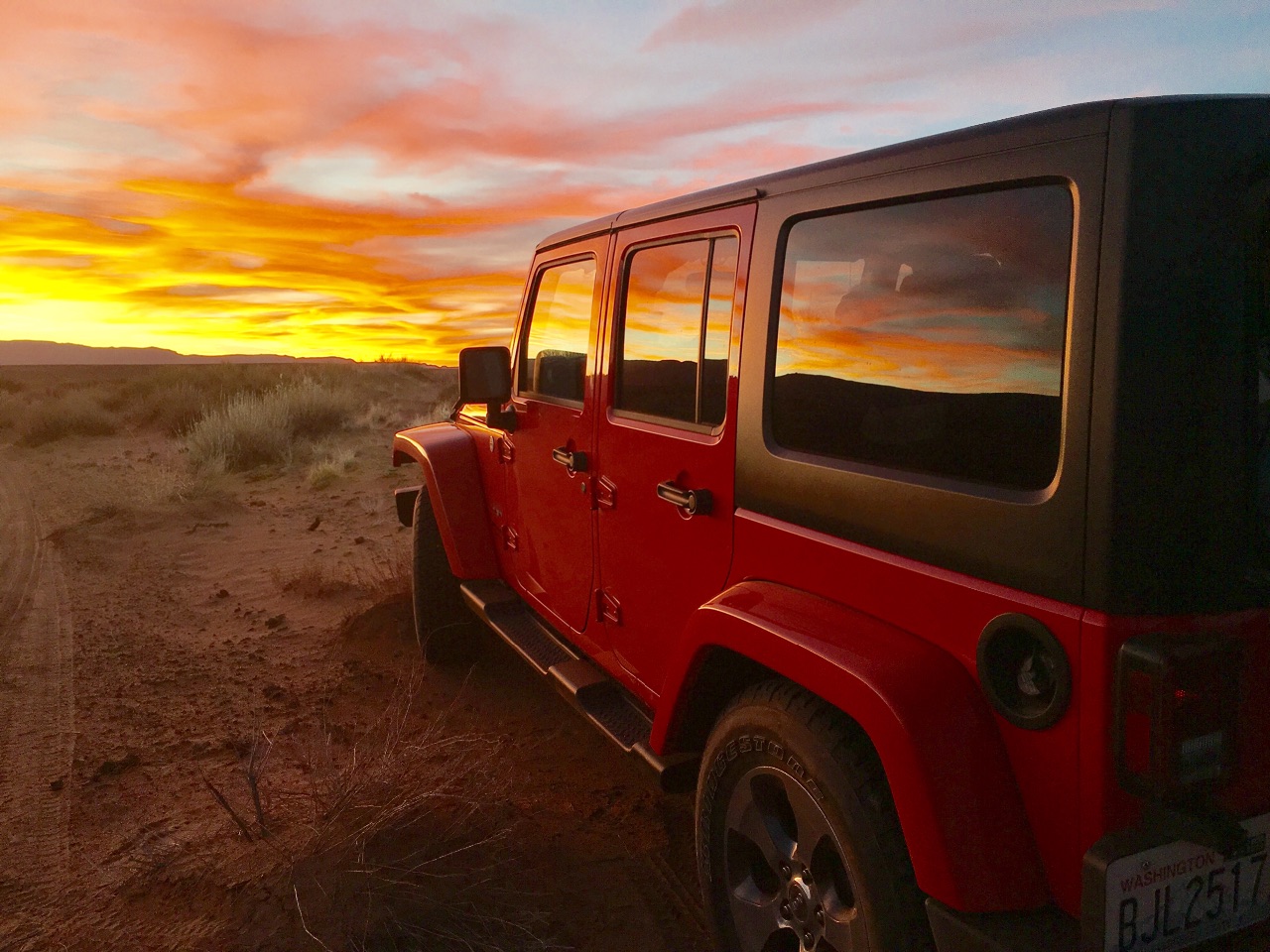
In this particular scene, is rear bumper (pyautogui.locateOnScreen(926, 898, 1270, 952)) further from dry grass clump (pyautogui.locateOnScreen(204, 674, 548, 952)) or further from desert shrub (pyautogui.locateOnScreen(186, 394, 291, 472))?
desert shrub (pyautogui.locateOnScreen(186, 394, 291, 472))

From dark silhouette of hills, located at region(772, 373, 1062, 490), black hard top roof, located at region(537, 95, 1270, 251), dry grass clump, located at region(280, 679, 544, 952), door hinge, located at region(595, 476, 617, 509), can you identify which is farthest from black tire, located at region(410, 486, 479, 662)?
dark silhouette of hills, located at region(772, 373, 1062, 490)

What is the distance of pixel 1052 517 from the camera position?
1.58 meters

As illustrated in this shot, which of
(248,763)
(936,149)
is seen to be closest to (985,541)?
(936,149)

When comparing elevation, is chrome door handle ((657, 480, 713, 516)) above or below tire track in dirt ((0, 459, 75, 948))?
above

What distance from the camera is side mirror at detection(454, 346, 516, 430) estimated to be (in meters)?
3.78

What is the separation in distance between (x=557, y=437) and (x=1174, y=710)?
2.41m

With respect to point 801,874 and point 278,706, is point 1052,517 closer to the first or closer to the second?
point 801,874

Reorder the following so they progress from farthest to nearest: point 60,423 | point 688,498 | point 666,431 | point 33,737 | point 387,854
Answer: point 60,423 → point 33,737 → point 387,854 → point 666,431 → point 688,498

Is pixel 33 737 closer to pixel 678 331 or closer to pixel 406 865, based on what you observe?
pixel 406 865

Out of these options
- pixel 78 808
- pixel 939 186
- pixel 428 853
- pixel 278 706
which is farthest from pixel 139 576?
pixel 939 186

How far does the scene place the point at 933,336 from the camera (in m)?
1.88

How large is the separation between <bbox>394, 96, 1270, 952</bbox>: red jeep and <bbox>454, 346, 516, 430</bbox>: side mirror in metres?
1.33

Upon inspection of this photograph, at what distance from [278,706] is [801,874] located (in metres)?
3.52

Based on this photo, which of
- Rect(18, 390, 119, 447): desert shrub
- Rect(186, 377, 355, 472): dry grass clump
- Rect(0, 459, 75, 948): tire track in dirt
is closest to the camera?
Rect(0, 459, 75, 948): tire track in dirt
